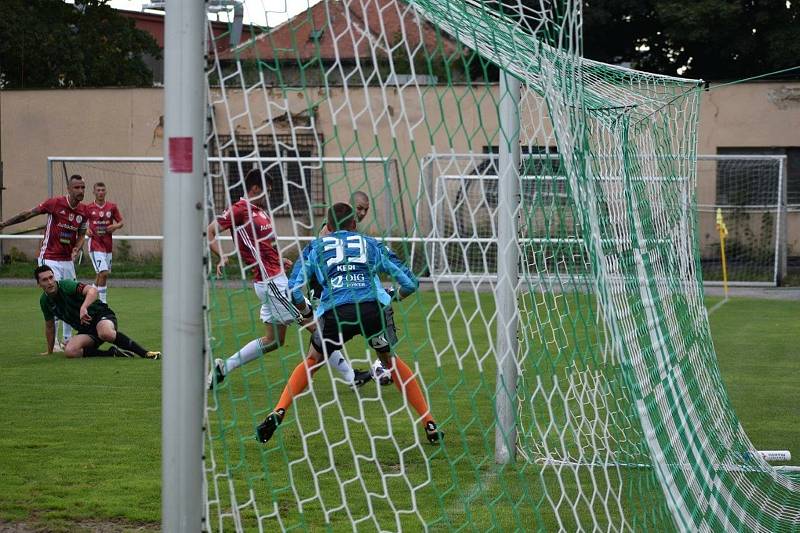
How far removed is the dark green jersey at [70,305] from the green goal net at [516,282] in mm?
4180

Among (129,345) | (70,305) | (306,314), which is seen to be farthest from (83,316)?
(306,314)

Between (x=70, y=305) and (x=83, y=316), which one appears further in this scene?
(x=70, y=305)

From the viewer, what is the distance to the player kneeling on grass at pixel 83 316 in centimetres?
1133

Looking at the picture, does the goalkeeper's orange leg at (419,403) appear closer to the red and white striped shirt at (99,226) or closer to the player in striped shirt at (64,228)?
the player in striped shirt at (64,228)

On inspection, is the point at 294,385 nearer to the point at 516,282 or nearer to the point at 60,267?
the point at 516,282

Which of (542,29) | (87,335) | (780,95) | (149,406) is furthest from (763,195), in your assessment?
(542,29)

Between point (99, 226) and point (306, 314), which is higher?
point (99, 226)

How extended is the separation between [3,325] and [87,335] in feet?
11.8

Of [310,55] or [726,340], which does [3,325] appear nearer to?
[726,340]

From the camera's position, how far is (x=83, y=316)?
11328 mm

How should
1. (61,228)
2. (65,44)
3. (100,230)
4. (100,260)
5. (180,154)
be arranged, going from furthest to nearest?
1. (65,44)
2. (100,230)
3. (100,260)
4. (61,228)
5. (180,154)

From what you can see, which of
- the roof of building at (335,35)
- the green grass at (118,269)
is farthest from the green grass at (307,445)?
the green grass at (118,269)

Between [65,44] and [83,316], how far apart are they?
23835mm

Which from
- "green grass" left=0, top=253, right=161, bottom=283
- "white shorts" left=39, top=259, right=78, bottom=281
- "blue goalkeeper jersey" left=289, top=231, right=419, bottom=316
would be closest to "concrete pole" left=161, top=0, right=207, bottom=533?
"blue goalkeeper jersey" left=289, top=231, right=419, bottom=316
